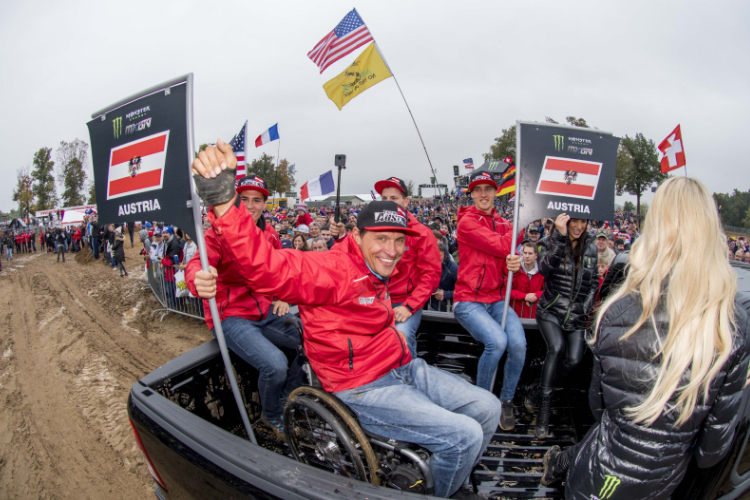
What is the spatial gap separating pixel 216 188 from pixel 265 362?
1403 millimetres

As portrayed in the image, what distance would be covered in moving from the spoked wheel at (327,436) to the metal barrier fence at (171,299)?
674cm

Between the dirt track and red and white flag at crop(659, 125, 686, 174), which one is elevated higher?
red and white flag at crop(659, 125, 686, 174)

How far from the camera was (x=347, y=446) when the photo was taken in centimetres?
191

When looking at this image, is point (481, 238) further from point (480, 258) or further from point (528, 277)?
point (528, 277)

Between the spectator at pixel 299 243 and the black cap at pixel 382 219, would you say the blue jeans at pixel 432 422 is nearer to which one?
the black cap at pixel 382 219

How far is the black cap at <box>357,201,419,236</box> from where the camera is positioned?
2.30 meters

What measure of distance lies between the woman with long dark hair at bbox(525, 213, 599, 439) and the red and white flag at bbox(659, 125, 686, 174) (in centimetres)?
→ 757

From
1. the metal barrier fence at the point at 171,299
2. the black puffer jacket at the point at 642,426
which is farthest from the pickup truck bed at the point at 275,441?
the metal barrier fence at the point at 171,299

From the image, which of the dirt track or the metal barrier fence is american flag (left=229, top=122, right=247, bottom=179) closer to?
the metal barrier fence

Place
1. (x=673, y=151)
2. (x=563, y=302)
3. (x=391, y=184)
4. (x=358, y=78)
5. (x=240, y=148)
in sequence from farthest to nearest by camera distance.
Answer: (x=240, y=148)
(x=673, y=151)
(x=358, y=78)
(x=391, y=184)
(x=563, y=302)

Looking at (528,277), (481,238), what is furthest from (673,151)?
(481,238)

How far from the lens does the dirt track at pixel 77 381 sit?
3.76 m

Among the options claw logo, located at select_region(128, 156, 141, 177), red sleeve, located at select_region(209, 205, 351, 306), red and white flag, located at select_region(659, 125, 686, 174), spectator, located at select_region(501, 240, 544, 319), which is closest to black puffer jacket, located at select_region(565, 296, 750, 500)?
red sleeve, located at select_region(209, 205, 351, 306)

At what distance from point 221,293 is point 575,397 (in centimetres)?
295
